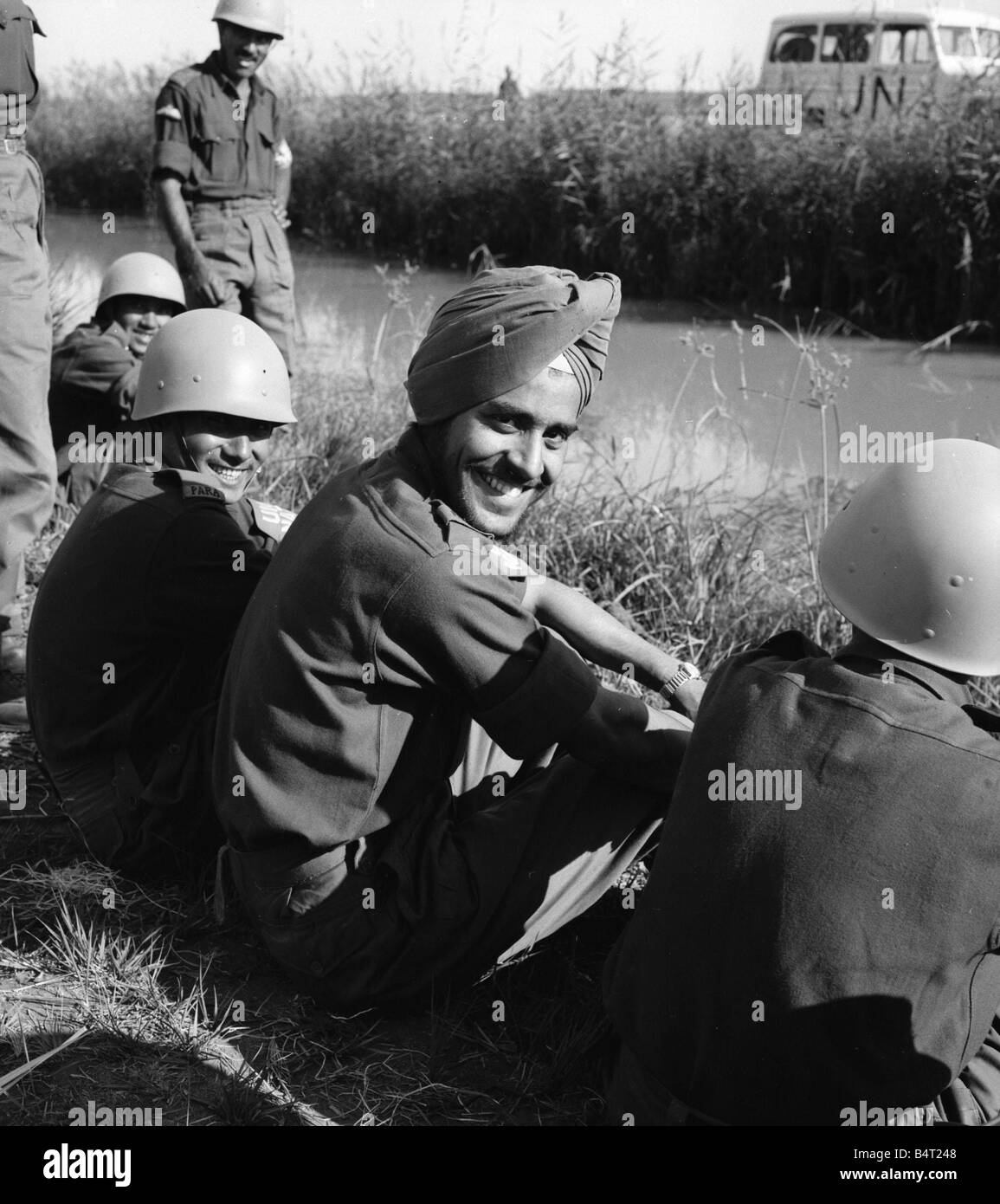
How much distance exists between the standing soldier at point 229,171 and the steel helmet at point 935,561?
509 centimetres

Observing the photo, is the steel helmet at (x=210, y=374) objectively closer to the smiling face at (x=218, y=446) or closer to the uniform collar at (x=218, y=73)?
the smiling face at (x=218, y=446)

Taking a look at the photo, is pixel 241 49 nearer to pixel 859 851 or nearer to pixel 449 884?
pixel 449 884

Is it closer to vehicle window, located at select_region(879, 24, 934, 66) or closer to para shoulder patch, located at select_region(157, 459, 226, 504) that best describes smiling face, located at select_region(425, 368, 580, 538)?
para shoulder patch, located at select_region(157, 459, 226, 504)

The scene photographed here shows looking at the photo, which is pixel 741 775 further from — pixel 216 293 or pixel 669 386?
pixel 669 386

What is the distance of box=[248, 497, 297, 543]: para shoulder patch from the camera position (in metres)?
3.11

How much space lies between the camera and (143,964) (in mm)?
2906

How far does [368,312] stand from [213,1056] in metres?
10.3

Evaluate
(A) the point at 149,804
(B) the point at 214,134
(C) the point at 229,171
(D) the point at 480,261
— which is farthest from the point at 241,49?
(D) the point at 480,261

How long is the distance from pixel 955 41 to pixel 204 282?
12.8 m

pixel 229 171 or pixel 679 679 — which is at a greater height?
pixel 229 171

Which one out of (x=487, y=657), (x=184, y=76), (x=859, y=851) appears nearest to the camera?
(x=859, y=851)

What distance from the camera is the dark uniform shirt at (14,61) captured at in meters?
4.21

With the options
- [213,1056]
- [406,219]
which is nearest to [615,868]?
[213,1056]

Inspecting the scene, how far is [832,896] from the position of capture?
6.55 feet
